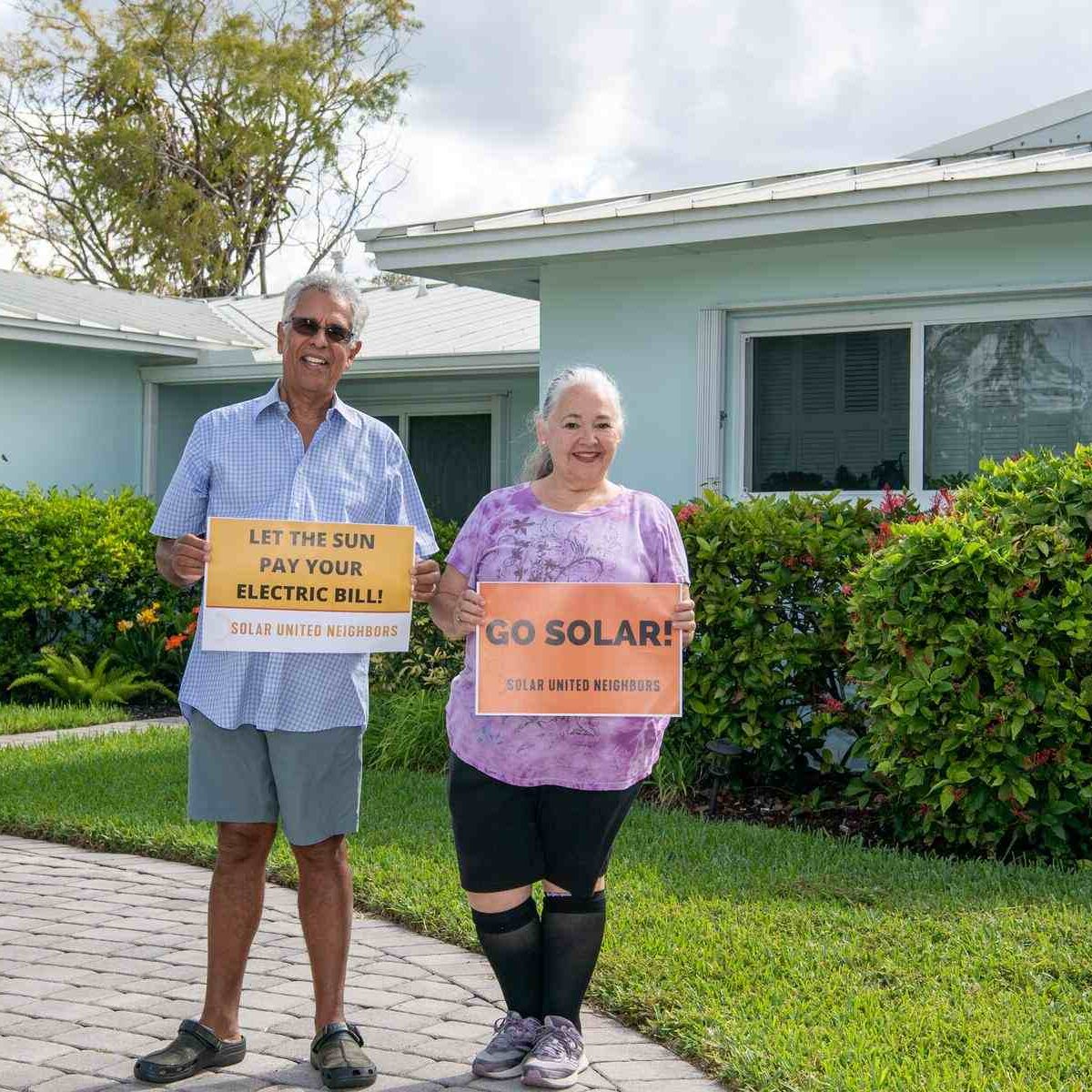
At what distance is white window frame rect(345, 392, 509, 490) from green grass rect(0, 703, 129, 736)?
446cm

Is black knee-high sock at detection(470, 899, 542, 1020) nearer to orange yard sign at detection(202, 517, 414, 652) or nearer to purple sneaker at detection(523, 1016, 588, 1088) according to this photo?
purple sneaker at detection(523, 1016, 588, 1088)

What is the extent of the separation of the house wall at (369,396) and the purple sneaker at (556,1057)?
9359 millimetres

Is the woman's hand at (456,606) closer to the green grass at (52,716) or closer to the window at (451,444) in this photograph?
the green grass at (52,716)

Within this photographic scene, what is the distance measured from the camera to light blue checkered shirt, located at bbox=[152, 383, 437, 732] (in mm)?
3941

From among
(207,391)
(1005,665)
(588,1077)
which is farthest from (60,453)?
(588,1077)

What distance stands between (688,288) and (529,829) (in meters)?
6.20

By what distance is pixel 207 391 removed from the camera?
16109mm

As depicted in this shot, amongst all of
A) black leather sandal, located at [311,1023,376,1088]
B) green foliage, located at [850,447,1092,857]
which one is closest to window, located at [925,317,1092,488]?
green foliage, located at [850,447,1092,857]

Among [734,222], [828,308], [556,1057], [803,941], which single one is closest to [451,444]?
[828,308]

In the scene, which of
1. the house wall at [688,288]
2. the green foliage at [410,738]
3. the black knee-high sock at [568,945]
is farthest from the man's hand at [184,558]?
the house wall at [688,288]

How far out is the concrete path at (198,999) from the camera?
4.07m

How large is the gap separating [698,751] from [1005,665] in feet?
6.93

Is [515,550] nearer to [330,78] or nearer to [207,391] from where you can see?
[207,391]

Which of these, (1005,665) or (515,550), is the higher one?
(515,550)
